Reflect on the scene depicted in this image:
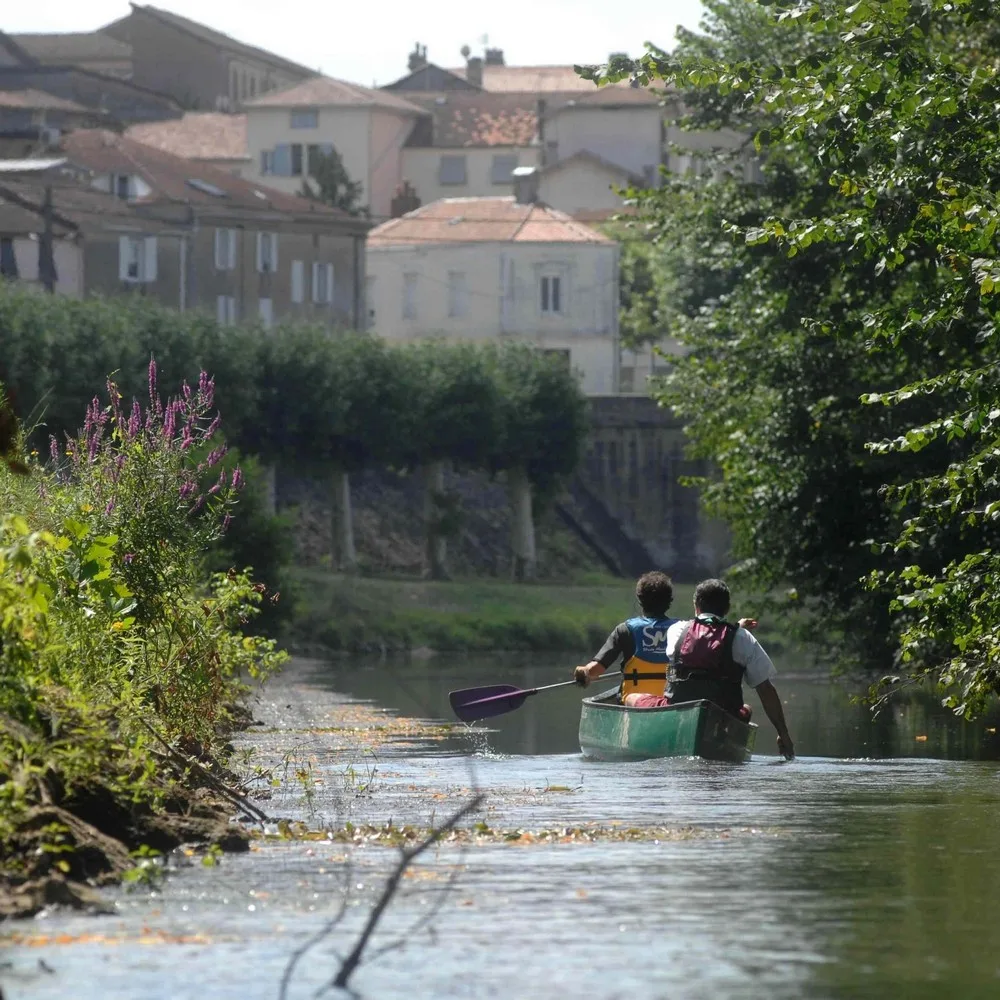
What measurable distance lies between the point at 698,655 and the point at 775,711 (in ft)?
3.00

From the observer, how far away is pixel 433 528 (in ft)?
224

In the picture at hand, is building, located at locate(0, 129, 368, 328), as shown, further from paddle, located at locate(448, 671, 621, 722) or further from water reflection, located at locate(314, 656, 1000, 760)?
paddle, located at locate(448, 671, 621, 722)

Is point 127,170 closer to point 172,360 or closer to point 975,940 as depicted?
point 172,360

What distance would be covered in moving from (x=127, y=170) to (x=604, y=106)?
3602 cm

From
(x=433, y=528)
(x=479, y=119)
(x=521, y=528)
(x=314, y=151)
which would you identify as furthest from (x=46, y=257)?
(x=479, y=119)

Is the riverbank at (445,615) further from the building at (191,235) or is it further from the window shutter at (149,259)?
the window shutter at (149,259)

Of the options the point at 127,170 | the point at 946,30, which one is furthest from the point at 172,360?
the point at 946,30

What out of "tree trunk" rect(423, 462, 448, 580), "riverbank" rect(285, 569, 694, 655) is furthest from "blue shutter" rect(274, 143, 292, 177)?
"riverbank" rect(285, 569, 694, 655)

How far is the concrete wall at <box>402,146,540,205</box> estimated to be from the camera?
4505 inches

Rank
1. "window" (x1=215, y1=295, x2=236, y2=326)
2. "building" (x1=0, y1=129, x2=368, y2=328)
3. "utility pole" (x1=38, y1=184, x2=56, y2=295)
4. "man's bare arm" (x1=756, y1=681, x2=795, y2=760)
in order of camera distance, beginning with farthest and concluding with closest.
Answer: "window" (x1=215, y1=295, x2=236, y2=326)
"building" (x1=0, y1=129, x2=368, y2=328)
"utility pole" (x1=38, y1=184, x2=56, y2=295)
"man's bare arm" (x1=756, y1=681, x2=795, y2=760)

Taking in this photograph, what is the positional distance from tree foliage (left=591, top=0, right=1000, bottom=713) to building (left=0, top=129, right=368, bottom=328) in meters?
41.1

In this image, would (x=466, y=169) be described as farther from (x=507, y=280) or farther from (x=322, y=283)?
(x=322, y=283)

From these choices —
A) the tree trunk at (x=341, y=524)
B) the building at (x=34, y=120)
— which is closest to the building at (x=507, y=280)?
the building at (x=34, y=120)

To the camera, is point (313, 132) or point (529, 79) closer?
point (313, 132)
